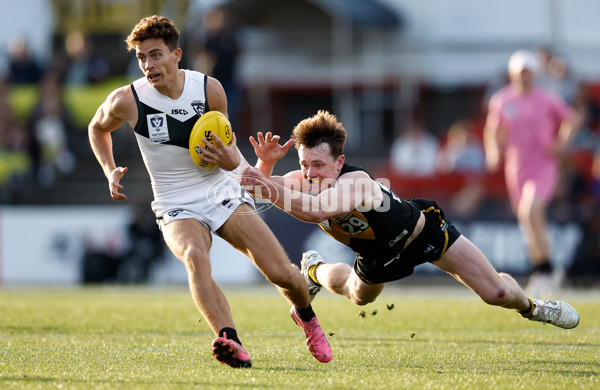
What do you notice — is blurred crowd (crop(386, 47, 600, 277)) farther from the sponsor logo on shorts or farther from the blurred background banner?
the sponsor logo on shorts

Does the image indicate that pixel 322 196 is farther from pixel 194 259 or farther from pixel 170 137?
pixel 170 137

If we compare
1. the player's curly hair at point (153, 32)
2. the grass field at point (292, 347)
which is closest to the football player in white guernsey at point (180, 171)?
the player's curly hair at point (153, 32)

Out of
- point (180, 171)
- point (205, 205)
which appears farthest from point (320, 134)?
point (180, 171)

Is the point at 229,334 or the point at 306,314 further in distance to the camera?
the point at 306,314

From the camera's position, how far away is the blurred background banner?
50.3 ft

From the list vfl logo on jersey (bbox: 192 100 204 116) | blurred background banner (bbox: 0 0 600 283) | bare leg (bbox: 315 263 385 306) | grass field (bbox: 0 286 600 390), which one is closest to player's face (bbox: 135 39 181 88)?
vfl logo on jersey (bbox: 192 100 204 116)

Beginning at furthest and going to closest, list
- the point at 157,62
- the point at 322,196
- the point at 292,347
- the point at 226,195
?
the point at 292,347, the point at 226,195, the point at 157,62, the point at 322,196

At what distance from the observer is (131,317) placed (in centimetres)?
948

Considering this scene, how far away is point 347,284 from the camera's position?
7336 mm

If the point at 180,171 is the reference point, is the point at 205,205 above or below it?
below

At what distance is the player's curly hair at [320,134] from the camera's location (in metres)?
6.21

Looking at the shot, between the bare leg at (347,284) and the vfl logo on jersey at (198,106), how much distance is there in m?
1.72

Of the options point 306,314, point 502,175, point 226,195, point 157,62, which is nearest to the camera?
point 157,62

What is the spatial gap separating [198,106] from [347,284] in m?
1.83
